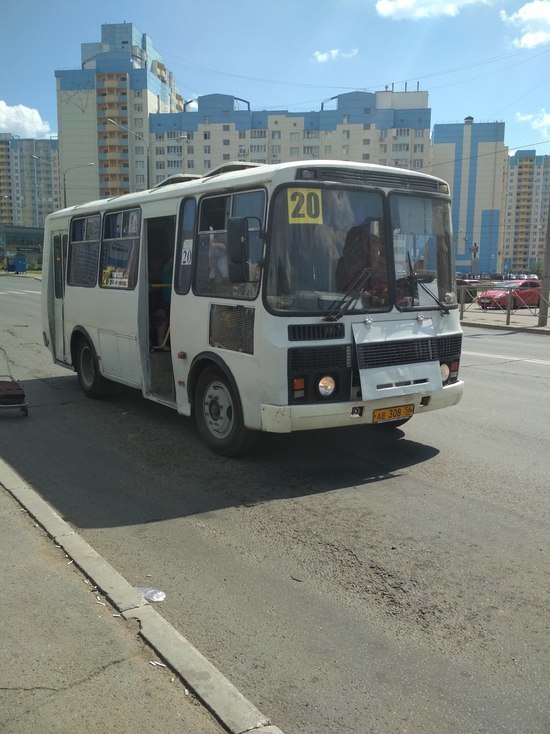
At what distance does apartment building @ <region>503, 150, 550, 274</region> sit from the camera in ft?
480

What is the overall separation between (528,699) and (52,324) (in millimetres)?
9514

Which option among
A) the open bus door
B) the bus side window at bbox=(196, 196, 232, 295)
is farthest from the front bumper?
the open bus door

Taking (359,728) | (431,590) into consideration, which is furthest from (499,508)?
(359,728)

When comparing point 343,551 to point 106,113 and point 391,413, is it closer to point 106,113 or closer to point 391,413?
point 391,413

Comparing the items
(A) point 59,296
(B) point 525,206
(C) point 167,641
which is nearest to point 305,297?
(C) point 167,641

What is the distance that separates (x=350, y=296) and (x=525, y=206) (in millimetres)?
155824

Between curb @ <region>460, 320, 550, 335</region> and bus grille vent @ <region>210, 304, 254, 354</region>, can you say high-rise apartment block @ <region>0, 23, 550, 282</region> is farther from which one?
bus grille vent @ <region>210, 304, 254, 354</region>

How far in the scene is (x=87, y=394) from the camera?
376 inches

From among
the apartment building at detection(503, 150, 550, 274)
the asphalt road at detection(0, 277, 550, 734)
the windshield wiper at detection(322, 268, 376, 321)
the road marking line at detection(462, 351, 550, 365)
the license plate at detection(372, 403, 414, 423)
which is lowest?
the asphalt road at detection(0, 277, 550, 734)

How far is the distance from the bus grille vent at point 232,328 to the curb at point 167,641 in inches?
83.2

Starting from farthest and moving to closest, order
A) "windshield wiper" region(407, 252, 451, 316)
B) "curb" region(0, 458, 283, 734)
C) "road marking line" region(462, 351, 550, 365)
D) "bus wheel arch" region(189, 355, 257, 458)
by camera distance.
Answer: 1. "road marking line" region(462, 351, 550, 365)
2. "windshield wiper" region(407, 252, 451, 316)
3. "bus wheel arch" region(189, 355, 257, 458)
4. "curb" region(0, 458, 283, 734)

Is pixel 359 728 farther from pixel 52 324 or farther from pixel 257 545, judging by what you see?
pixel 52 324

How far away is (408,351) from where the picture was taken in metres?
6.07

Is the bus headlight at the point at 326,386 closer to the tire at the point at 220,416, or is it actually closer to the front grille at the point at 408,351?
the front grille at the point at 408,351
